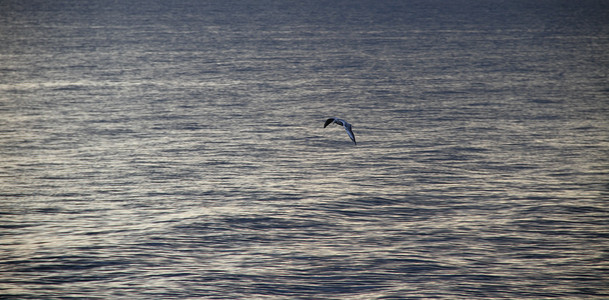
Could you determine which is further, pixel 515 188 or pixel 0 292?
pixel 515 188

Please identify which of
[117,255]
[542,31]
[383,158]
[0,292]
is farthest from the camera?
[542,31]

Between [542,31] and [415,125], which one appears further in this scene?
[542,31]

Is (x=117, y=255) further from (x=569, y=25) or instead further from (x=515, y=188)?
(x=569, y=25)

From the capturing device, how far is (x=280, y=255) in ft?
90.2

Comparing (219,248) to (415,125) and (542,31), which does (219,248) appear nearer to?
(415,125)

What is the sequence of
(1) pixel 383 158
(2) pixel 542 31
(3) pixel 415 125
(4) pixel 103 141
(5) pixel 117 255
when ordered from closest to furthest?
(5) pixel 117 255, (1) pixel 383 158, (4) pixel 103 141, (3) pixel 415 125, (2) pixel 542 31

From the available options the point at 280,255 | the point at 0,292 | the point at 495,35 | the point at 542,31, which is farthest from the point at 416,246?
the point at 542,31

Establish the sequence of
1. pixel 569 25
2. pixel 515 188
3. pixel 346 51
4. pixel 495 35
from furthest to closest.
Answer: pixel 569 25 → pixel 495 35 → pixel 346 51 → pixel 515 188

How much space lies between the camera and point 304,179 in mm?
36281

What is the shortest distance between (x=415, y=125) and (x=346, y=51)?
42.8m

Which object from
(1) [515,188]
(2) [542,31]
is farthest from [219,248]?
(2) [542,31]

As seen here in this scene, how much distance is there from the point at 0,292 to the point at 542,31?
103727 mm

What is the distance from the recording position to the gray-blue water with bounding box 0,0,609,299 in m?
25.9

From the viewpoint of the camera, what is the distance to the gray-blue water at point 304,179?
2592cm
